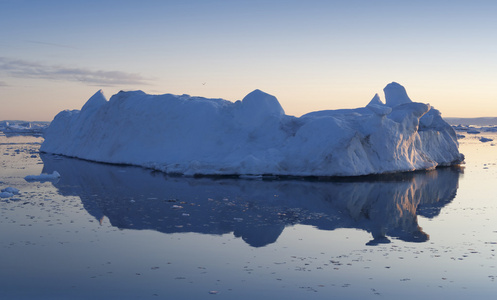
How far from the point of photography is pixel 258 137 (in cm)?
2069

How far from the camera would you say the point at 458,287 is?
6598mm

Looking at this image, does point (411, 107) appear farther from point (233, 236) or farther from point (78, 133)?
point (78, 133)

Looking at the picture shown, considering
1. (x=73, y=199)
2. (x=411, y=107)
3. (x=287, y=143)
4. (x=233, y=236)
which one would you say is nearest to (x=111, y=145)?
(x=287, y=143)

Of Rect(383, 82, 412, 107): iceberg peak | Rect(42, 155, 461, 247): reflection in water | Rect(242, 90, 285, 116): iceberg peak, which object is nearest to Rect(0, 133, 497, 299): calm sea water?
Rect(42, 155, 461, 247): reflection in water

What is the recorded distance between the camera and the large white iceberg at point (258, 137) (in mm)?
18359

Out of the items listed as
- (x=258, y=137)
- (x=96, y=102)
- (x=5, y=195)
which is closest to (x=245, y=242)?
(x=5, y=195)

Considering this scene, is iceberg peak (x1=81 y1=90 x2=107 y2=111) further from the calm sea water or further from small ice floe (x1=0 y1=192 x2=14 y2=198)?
small ice floe (x1=0 y1=192 x2=14 y2=198)

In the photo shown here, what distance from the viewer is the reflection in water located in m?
10.2

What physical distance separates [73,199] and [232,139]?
872 cm

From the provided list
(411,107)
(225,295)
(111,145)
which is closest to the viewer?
(225,295)

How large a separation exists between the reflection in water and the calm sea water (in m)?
0.05

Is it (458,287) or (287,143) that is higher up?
(287,143)

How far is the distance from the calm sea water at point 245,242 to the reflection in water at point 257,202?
1.9 inches

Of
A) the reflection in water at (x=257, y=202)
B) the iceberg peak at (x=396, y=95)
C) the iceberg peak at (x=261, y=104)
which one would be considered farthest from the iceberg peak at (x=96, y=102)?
the iceberg peak at (x=396, y=95)
